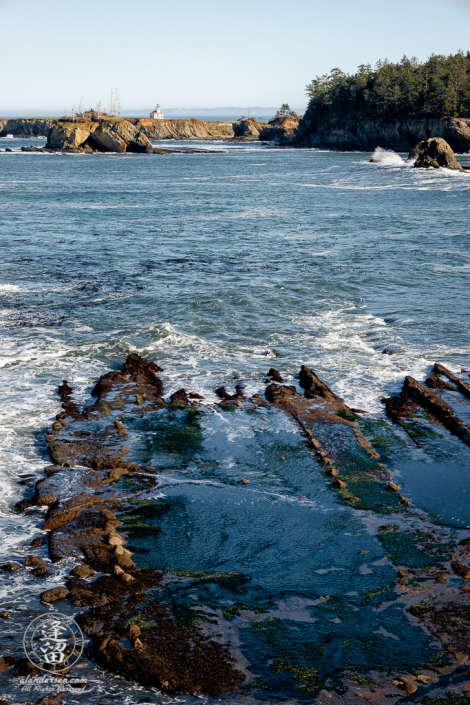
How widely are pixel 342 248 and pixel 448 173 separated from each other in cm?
5483

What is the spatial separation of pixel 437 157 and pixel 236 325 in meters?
78.8

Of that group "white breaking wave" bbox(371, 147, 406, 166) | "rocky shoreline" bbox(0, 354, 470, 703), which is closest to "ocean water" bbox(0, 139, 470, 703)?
"rocky shoreline" bbox(0, 354, 470, 703)

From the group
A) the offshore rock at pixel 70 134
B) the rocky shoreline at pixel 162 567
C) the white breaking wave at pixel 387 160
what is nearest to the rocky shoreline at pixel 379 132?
the white breaking wave at pixel 387 160

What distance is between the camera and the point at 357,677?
22.2ft

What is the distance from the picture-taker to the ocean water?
997 centimetres

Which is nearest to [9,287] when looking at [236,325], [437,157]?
[236,325]

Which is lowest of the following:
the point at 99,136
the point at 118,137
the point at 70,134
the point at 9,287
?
the point at 9,287

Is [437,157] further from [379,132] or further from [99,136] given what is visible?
[99,136]

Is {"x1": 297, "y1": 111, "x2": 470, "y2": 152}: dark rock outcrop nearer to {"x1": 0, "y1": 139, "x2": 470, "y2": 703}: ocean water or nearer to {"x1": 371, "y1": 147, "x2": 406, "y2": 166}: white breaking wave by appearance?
{"x1": 371, "y1": 147, "x2": 406, "y2": 166}: white breaking wave

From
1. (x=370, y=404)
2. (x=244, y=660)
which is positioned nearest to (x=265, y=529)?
(x=244, y=660)

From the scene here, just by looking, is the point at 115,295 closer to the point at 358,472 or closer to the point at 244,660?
the point at 358,472

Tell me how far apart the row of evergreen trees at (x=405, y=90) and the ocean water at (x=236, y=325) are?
265 ft

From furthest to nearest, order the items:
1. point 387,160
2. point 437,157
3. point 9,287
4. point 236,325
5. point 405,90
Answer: point 405,90 < point 387,160 < point 437,157 < point 9,287 < point 236,325

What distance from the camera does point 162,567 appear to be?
8680mm
